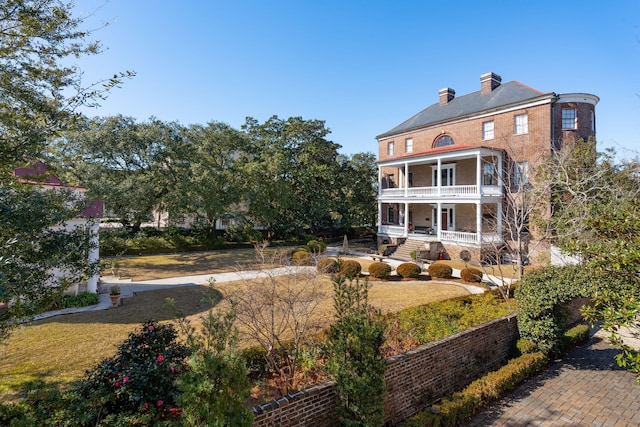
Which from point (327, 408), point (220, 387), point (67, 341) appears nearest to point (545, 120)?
point (327, 408)

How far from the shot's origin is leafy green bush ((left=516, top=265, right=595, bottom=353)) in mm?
7906

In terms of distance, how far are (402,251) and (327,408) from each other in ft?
67.2

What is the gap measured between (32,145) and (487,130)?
87.5 ft

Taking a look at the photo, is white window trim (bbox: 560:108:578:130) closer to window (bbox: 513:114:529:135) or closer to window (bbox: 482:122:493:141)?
window (bbox: 513:114:529:135)

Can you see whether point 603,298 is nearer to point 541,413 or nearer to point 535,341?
point 541,413

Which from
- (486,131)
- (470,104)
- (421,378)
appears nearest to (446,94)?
(470,104)

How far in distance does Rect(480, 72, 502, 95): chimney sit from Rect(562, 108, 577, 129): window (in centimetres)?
661

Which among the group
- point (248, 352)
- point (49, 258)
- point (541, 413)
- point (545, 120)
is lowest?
point (541, 413)

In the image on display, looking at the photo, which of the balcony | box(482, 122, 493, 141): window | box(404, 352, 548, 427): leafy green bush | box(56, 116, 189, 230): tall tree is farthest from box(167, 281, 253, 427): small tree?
box(482, 122, 493, 141): window

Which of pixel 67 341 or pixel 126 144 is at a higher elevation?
pixel 126 144

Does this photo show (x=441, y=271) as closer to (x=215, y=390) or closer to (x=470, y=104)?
(x=215, y=390)

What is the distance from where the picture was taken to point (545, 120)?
21.0 meters

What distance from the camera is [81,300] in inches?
469

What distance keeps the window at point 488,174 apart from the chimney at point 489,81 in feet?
24.4
